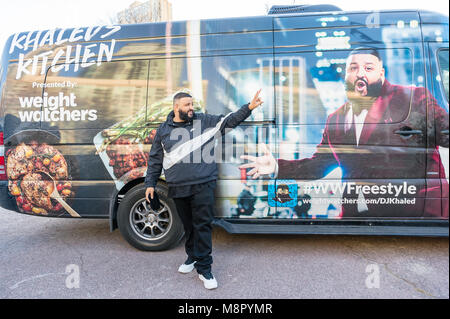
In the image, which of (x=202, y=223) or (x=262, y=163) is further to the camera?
(x=262, y=163)

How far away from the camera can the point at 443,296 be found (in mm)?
2533

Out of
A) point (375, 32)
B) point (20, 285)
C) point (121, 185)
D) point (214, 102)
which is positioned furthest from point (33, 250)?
point (375, 32)

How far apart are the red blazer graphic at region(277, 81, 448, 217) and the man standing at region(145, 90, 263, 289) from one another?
3.29ft

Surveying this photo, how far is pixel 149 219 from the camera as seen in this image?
3.68m

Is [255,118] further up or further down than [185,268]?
further up

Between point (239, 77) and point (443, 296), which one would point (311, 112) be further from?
point (443, 296)

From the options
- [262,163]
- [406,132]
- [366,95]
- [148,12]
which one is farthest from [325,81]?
[148,12]

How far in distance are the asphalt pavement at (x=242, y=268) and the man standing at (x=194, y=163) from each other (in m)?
0.41

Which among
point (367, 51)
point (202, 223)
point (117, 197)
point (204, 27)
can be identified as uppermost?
point (204, 27)

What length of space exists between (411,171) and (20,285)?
398 cm

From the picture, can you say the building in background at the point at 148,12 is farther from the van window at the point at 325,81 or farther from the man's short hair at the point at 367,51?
the man's short hair at the point at 367,51

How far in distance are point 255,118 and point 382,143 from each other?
1.32 meters

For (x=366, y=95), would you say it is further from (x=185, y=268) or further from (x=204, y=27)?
(x=185, y=268)

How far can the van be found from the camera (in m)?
3.25
